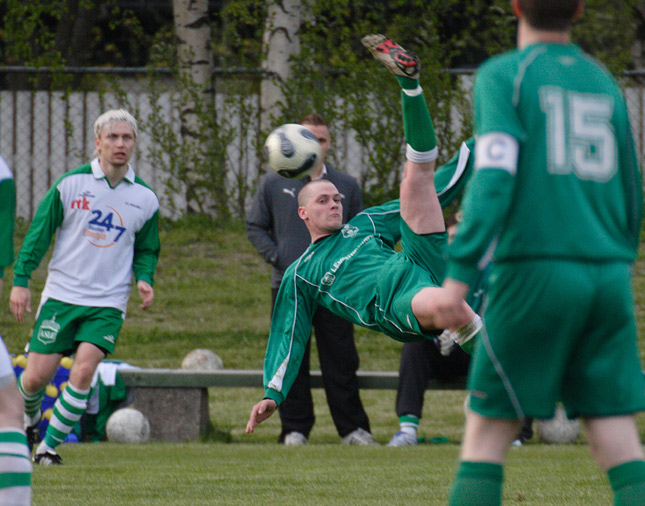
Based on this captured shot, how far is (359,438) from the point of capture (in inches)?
316

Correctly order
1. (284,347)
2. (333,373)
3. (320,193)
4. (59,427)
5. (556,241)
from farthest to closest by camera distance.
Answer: (333,373), (59,427), (320,193), (284,347), (556,241)

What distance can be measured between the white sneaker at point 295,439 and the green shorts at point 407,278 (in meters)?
2.68

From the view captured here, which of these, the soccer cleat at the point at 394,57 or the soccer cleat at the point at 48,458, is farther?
the soccer cleat at the point at 48,458

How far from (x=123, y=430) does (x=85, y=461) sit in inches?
50.6

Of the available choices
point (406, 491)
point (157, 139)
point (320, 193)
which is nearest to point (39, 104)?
point (157, 139)

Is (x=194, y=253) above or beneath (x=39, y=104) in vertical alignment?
beneath

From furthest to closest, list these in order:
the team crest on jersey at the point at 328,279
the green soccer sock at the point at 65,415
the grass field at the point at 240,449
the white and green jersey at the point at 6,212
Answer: the green soccer sock at the point at 65,415, the team crest on jersey at the point at 328,279, the grass field at the point at 240,449, the white and green jersey at the point at 6,212

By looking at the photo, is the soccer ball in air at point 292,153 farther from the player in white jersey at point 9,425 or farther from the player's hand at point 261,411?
the player in white jersey at point 9,425

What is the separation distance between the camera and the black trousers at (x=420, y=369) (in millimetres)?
7879

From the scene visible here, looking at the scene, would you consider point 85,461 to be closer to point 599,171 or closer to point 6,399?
point 6,399

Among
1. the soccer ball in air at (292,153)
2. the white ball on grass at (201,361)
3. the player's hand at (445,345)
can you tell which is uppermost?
the soccer ball in air at (292,153)

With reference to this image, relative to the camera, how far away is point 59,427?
682cm

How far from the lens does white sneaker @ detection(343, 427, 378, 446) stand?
800cm

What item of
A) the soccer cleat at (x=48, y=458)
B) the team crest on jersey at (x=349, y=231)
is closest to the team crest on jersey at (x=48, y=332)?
the soccer cleat at (x=48, y=458)
